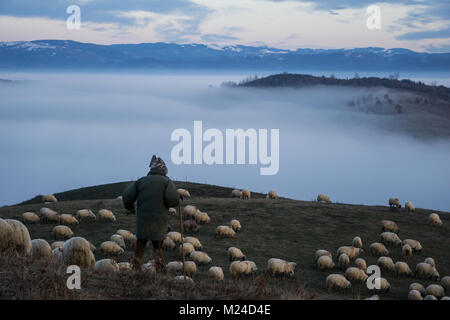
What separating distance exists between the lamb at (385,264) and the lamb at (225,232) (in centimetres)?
624

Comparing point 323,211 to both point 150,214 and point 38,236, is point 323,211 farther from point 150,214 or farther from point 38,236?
point 150,214

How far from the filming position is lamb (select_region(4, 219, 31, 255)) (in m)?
13.9

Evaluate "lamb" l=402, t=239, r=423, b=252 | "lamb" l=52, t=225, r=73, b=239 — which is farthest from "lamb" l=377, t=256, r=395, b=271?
"lamb" l=52, t=225, r=73, b=239

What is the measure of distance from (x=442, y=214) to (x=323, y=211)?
28.5 feet

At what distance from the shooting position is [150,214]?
44.1 ft

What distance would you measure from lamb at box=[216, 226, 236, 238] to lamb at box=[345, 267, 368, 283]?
664 centimetres

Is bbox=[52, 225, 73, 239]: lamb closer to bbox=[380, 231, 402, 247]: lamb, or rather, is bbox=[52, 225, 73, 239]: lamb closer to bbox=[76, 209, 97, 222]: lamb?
bbox=[76, 209, 97, 222]: lamb

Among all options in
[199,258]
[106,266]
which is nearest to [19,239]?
[106,266]

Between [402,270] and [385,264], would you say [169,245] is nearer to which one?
[385,264]

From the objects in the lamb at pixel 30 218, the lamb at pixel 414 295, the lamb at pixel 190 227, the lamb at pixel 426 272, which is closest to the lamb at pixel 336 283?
the lamb at pixel 414 295

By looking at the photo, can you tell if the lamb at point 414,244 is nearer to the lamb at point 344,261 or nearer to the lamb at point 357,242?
the lamb at point 357,242

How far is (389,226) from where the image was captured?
2694 cm

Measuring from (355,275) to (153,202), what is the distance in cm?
809

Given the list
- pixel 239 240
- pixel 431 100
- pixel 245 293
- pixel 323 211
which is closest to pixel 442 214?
pixel 323 211
